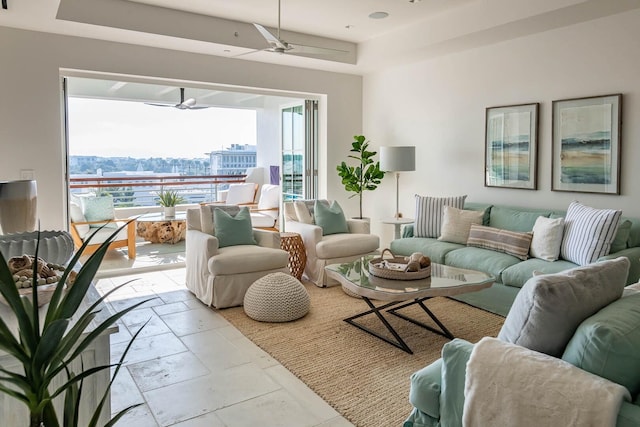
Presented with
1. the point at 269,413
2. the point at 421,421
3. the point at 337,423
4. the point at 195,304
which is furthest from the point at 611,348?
the point at 195,304

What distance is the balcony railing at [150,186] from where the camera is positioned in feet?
26.7

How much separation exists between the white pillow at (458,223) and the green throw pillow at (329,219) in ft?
3.78

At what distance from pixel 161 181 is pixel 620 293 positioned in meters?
8.51

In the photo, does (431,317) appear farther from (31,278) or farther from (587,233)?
(31,278)

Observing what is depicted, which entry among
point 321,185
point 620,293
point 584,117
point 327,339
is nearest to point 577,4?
point 584,117

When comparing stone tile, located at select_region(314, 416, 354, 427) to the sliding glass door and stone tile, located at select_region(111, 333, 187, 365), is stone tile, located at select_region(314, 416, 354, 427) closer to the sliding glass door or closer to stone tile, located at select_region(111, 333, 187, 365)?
stone tile, located at select_region(111, 333, 187, 365)

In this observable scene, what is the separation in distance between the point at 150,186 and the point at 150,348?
589cm

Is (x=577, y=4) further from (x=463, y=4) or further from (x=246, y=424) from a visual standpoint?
(x=246, y=424)

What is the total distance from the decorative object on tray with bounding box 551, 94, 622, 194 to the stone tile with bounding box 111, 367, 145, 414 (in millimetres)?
4101

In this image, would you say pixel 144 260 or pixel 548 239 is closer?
pixel 548 239

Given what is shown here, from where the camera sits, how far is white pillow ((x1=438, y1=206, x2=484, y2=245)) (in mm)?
4859

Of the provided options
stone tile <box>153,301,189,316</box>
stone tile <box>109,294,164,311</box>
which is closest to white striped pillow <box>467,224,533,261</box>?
stone tile <box>153,301,189,316</box>

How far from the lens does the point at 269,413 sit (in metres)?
2.54

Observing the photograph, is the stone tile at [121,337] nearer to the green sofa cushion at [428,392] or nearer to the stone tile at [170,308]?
the stone tile at [170,308]
